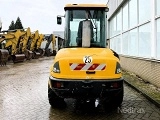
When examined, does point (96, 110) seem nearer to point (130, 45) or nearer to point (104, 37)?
point (104, 37)

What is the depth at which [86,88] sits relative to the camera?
5.89 meters

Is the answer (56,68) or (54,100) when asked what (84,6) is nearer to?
(56,68)

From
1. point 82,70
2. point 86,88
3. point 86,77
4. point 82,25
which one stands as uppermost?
point 82,25

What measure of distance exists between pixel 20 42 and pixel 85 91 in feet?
80.0

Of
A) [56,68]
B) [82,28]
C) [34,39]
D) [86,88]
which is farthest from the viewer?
[34,39]

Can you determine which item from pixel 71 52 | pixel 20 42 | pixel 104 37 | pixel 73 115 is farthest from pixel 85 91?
pixel 20 42

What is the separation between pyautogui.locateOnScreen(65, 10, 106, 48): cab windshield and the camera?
748cm

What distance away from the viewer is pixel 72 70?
240 inches

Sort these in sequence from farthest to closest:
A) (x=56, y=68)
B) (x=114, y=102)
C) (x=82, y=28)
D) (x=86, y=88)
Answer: (x=82, y=28) < (x=114, y=102) < (x=56, y=68) < (x=86, y=88)

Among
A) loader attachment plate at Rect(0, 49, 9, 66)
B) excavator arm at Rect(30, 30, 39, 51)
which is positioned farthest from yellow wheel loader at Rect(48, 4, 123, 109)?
excavator arm at Rect(30, 30, 39, 51)

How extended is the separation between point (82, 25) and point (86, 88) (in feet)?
6.84

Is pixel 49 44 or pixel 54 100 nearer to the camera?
pixel 54 100

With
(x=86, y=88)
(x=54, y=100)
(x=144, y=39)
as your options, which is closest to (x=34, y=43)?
(x=144, y=39)

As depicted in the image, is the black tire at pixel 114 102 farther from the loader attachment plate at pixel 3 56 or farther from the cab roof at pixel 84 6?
the loader attachment plate at pixel 3 56
